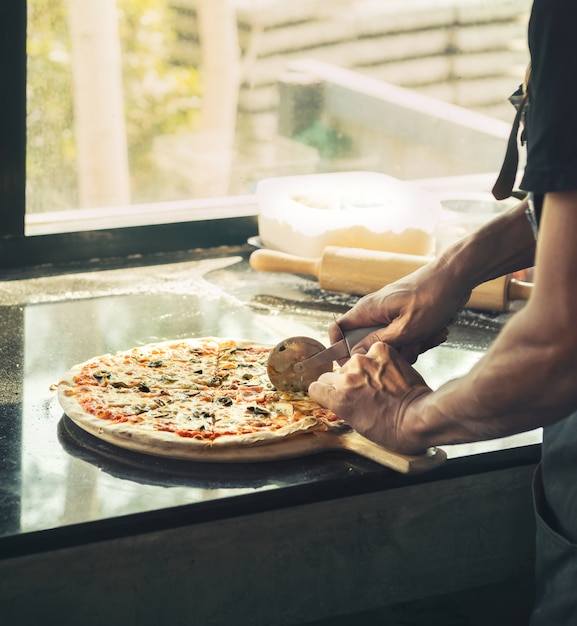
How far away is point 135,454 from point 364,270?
0.92m

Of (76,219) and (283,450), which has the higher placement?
(76,219)

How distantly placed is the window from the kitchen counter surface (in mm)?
227

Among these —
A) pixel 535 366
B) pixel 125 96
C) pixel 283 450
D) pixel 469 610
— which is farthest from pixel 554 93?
pixel 125 96

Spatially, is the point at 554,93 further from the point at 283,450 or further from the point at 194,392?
the point at 194,392

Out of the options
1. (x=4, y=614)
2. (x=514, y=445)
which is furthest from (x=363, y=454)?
(x=4, y=614)

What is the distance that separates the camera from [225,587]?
4.79 feet

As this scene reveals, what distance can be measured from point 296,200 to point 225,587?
4.13 feet

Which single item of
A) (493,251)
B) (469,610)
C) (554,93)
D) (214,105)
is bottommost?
(469,610)

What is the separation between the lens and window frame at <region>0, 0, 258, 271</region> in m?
2.29

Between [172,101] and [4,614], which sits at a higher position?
[172,101]

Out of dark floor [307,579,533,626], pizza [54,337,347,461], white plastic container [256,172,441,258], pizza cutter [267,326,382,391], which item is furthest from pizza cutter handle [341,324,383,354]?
white plastic container [256,172,441,258]

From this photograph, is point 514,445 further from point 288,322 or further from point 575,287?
point 288,322

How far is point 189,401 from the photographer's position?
163 cm

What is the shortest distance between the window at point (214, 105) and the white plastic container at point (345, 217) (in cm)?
26
